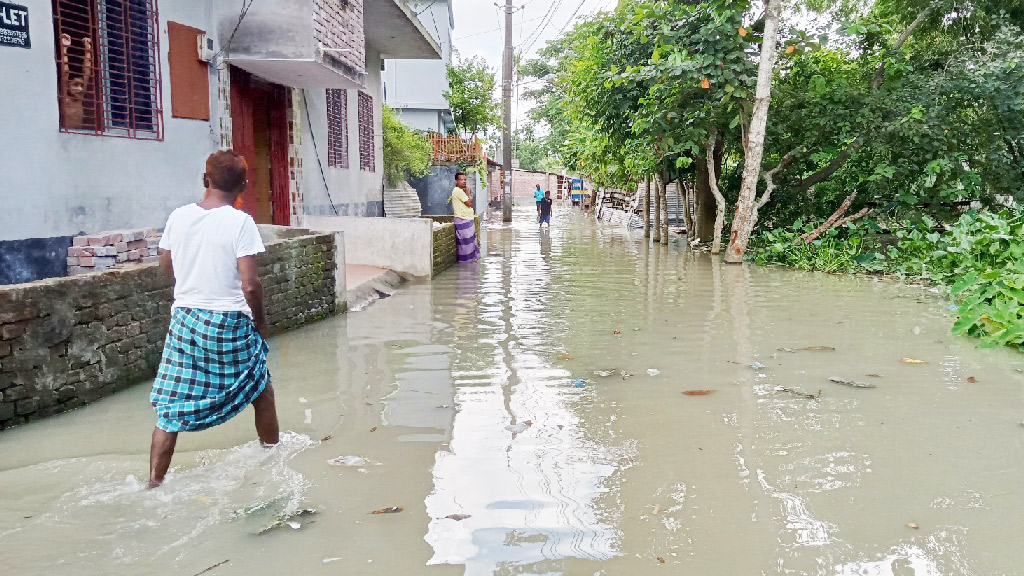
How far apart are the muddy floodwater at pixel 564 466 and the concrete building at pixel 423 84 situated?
2582cm

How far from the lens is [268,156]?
12117 mm

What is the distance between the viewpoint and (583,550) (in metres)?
3.20

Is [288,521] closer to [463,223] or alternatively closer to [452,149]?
[463,223]

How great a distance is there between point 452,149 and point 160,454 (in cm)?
2578

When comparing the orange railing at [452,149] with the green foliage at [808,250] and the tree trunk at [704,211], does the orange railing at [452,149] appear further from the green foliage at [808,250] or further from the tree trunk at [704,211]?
the green foliage at [808,250]

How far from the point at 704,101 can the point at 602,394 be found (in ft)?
36.0

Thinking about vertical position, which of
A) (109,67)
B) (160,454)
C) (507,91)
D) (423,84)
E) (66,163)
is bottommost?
(160,454)

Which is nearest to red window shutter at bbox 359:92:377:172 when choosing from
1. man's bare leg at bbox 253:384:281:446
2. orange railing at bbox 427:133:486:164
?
orange railing at bbox 427:133:486:164

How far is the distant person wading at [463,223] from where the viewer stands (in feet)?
50.2

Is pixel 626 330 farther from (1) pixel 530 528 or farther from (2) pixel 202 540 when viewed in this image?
(2) pixel 202 540

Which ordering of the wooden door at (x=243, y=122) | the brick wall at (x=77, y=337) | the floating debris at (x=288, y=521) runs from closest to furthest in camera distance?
1. the floating debris at (x=288, y=521)
2. the brick wall at (x=77, y=337)
3. the wooden door at (x=243, y=122)

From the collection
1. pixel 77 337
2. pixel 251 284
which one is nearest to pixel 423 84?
pixel 77 337

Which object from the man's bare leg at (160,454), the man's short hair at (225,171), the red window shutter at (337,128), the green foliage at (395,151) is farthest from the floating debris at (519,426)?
the green foliage at (395,151)

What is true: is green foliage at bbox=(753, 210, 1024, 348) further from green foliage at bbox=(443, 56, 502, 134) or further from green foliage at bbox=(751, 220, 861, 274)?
green foliage at bbox=(443, 56, 502, 134)
